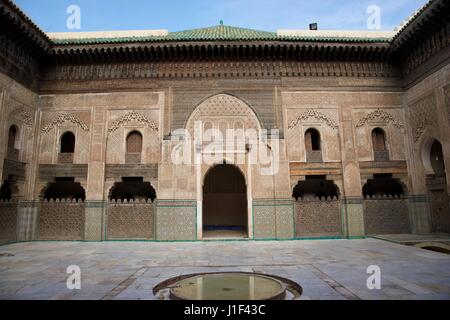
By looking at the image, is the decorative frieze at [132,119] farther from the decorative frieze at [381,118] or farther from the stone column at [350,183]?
the decorative frieze at [381,118]

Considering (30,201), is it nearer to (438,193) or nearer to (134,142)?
(134,142)

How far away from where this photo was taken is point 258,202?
29.0ft

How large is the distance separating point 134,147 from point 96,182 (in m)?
1.56

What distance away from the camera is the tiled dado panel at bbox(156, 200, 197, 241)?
28.3 feet

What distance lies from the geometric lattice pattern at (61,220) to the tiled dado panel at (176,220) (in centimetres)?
241

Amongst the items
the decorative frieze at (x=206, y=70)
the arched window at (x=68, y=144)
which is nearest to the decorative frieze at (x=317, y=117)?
the decorative frieze at (x=206, y=70)

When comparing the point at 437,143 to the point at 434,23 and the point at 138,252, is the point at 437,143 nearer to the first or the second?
the point at 434,23

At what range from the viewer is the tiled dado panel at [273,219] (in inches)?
343

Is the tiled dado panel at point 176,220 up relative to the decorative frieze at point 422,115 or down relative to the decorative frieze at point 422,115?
down

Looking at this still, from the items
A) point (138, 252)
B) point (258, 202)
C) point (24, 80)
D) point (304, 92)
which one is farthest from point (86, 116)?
point (304, 92)

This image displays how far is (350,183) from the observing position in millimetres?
9094

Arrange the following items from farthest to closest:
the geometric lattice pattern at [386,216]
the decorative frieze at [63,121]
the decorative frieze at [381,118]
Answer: the decorative frieze at [381,118] → the decorative frieze at [63,121] → the geometric lattice pattern at [386,216]

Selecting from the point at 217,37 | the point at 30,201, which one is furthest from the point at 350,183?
the point at 30,201
